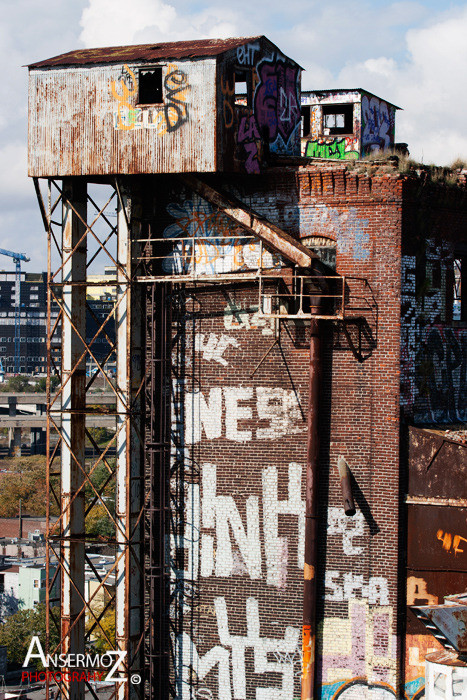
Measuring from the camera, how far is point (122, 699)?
20062 mm

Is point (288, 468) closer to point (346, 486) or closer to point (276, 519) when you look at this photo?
point (276, 519)

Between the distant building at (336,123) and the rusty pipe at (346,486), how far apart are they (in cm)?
1673

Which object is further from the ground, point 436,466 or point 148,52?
point 148,52

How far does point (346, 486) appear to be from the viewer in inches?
756

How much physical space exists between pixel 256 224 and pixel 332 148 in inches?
601

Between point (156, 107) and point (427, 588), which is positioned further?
point (156, 107)

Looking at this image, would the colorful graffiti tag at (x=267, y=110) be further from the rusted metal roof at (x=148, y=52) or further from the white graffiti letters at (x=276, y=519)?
the white graffiti letters at (x=276, y=519)

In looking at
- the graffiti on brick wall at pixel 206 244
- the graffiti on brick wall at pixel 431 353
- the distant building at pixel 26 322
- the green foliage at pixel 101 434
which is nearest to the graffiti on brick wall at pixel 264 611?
the graffiti on brick wall at pixel 431 353

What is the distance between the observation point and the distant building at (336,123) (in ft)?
110

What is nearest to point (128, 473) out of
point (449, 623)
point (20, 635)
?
point (449, 623)

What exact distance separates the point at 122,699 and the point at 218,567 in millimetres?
3567

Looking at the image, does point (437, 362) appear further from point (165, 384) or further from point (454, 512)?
point (165, 384)

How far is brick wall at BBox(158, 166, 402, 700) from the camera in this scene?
762 inches

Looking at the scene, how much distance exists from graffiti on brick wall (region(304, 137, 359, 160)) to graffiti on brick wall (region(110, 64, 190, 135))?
1426 cm
